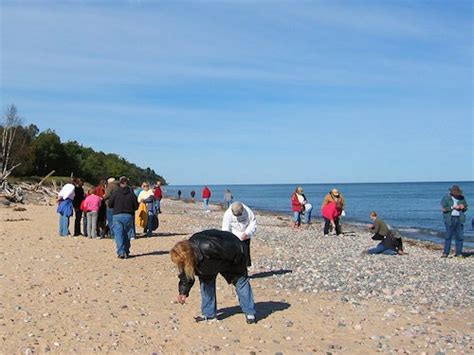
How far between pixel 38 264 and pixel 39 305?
12.4 feet

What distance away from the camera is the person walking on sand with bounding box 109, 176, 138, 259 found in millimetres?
13312

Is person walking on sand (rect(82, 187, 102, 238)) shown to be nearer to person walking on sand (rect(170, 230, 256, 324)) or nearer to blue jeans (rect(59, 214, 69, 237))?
blue jeans (rect(59, 214, 69, 237))

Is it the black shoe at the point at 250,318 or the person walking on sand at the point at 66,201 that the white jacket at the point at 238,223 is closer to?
the black shoe at the point at 250,318

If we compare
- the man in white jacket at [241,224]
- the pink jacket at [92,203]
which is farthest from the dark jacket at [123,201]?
the man in white jacket at [241,224]

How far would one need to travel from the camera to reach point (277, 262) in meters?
13.8

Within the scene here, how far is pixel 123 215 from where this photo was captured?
13.5 meters

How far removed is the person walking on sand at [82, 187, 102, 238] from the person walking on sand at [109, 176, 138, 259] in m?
2.97

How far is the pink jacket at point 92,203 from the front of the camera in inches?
653

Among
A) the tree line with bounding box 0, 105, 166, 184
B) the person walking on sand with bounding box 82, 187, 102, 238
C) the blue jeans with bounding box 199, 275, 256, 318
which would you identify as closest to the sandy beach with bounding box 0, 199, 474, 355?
the blue jeans with bounding box 199, 275, 256, 318

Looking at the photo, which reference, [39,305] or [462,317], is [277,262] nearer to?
[462,317]

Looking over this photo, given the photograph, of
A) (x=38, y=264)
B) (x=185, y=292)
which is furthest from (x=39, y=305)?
(x=38, y=264)

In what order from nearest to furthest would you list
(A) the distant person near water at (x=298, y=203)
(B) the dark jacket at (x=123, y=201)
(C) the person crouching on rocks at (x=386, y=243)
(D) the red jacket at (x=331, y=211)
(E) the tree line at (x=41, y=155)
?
(B) the dark jacket at (x=123, y=201), (C) the person crouching on rocks at (x=386, y=243), (D) the red jacket at (x=331, y=211), (A) the distant person near water at (x=298, y=203), (E) the tree line at (x=41, y=155)

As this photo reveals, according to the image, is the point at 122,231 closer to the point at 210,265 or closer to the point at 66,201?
the point at 66,201

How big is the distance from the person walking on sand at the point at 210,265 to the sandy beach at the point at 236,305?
36 cm
